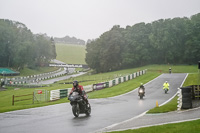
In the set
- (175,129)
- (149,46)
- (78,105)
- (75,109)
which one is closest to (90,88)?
(78,105)

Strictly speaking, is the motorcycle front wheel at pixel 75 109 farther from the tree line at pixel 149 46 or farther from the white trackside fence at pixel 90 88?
the tree line at pixel 149 46

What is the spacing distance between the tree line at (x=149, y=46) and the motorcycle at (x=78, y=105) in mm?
79914

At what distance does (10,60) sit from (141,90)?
90.6 metres

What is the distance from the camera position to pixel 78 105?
15492mm

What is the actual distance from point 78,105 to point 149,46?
293ft

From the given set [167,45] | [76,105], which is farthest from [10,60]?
[76,105]

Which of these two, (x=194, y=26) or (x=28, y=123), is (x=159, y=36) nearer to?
(x=194, y=26)

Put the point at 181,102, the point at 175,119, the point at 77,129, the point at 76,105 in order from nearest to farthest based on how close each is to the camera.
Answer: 1. the point at 77,129
2. the point at 175,119
3. the point at 76,105
4. the point at 181,102

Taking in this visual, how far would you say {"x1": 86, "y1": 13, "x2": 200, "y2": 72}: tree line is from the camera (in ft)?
313

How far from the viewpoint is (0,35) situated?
10544cm

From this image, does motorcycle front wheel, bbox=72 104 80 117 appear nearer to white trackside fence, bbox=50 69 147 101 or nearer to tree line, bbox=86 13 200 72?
white trackside fence, bbox=50 69 147 101

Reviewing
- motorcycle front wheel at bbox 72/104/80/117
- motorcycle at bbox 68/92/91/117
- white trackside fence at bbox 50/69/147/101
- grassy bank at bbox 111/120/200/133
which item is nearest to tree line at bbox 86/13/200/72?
white trackside fence at bbox 50/69/147/101

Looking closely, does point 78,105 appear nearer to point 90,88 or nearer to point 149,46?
point 90,88

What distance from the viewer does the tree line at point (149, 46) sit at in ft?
313
